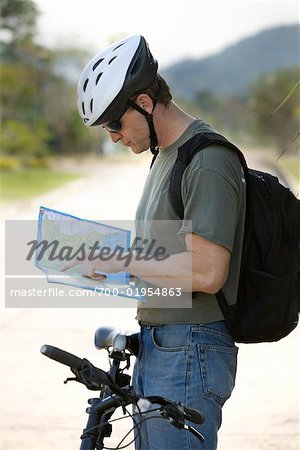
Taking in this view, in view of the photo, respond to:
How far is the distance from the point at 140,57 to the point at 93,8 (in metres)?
78.1

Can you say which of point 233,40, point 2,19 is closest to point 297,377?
point 2,19

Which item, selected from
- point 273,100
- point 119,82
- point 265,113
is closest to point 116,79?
point 119,82

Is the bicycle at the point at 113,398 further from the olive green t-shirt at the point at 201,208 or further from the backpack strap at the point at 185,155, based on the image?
the backpack strap at the point at 185,155

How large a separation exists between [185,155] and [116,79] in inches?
11.7

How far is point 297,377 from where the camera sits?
7469 mm

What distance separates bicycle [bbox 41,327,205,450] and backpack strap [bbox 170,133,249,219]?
0.47m

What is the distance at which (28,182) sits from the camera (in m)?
32.4

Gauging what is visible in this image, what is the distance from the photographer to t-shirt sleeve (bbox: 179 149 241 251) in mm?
2586

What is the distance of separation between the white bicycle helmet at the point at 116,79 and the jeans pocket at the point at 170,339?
607mm

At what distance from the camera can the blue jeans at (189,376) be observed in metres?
2.71

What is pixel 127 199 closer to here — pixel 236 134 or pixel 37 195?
pixel 37 195

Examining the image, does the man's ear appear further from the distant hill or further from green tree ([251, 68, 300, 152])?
the distant hill

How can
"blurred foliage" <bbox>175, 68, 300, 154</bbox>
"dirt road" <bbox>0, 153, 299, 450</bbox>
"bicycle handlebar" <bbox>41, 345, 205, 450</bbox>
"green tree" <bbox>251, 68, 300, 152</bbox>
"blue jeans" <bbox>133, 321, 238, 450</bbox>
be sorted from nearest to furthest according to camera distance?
"bicycle handlebar" <bbox>41, 345, 205, 450</bbox> < "blue jeans" <bbox>133, 321, 238, 450</bbox> < "dirt road" <bbox>0, 153, 299, 450</bbox> < "blurred foliage" <bbox>175, 68, 300, 154</bbox> < "green tree" <bbox>251, 68, 300, 152</bbox>

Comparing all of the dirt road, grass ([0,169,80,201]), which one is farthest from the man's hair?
grass ([0,169,80,201])
